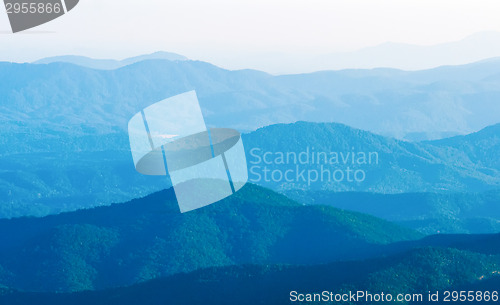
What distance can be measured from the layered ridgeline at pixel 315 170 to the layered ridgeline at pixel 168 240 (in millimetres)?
47778

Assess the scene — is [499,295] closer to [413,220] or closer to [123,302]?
[123,302]

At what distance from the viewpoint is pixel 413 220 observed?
79.8m

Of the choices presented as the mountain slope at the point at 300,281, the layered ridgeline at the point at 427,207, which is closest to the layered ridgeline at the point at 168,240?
the mountain slope at the point at 300,281

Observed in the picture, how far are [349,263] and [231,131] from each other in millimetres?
18396

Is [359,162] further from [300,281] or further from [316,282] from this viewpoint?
[316,282]

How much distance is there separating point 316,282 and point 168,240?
719 inches

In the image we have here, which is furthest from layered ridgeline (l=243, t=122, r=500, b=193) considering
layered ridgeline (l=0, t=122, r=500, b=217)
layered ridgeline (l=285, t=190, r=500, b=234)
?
layered ridgeline (l=285, t=190, r=500, b=234)

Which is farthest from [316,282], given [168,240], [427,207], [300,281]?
[427,207]

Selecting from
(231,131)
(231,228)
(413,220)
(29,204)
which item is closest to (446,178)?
(413,220)

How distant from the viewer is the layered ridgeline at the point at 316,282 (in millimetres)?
35656

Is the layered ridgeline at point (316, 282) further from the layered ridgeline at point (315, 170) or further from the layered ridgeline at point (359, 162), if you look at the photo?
the layered ridgeline at point (315, 170)

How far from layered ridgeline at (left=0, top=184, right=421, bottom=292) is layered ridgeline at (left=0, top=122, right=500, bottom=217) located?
157 feet

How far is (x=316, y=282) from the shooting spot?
36.7 m

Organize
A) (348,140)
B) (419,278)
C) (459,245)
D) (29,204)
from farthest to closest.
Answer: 1. (348,140)
2. (29,204)
3. (459,245)
4. (419,278)
